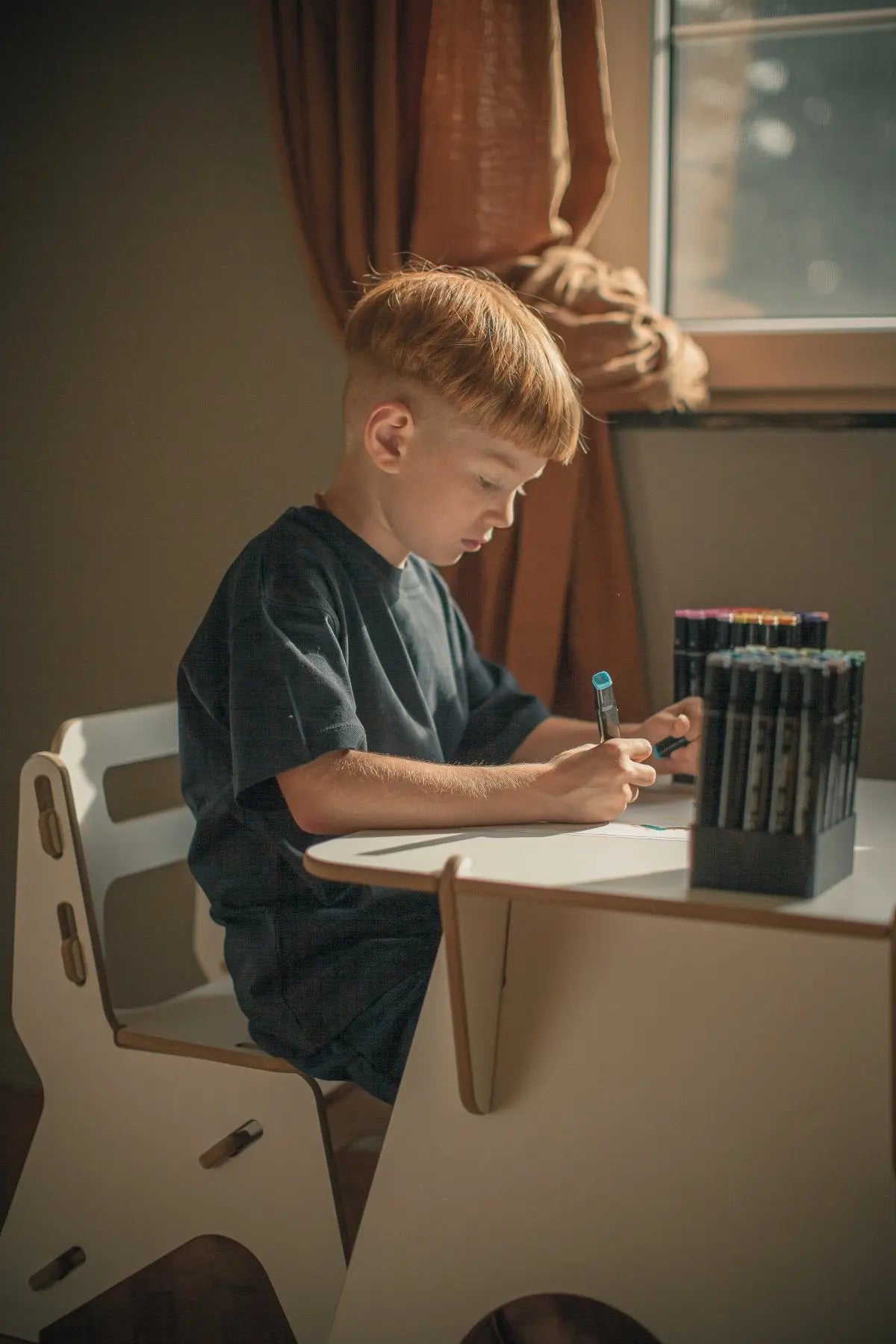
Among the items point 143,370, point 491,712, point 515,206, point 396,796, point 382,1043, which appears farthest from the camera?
point 143,370

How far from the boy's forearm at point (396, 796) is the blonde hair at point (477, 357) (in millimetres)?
385

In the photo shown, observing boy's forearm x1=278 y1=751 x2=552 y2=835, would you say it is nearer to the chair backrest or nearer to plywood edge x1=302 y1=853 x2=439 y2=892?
plywood edge x1=302 y1=853 x2=439 y2=892

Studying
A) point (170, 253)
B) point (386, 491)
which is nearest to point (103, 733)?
point (386, 491)

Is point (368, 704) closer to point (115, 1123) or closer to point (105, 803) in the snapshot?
point (105, 803)

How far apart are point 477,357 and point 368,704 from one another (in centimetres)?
39

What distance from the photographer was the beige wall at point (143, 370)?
6.95ft

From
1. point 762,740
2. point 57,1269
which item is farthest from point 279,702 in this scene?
point 57,1269

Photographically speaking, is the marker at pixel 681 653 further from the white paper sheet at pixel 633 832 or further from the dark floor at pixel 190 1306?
the dark floor at pixel 190 1306

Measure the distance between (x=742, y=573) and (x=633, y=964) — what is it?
2.91ft

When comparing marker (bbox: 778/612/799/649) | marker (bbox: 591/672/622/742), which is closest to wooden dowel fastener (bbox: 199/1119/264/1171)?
marker (bbox: 591/672/622/742)

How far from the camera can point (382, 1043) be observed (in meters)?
1.34

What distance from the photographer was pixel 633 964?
113cm

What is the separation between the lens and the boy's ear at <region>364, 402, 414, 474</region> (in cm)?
141

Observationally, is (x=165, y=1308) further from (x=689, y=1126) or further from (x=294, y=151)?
(x=294, y=151)
